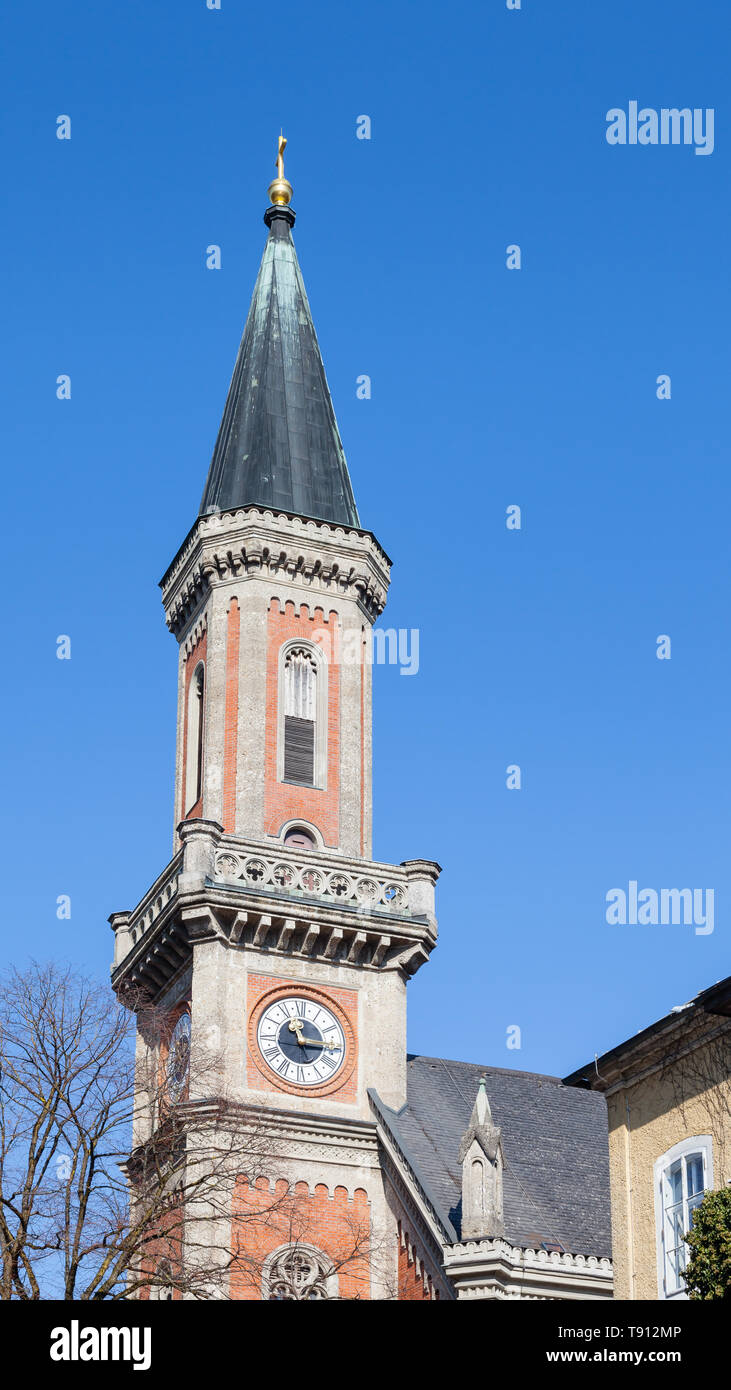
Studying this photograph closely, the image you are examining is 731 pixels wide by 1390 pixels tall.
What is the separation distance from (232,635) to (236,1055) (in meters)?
10.7

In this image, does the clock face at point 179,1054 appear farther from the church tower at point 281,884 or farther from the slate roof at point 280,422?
the slate roof at point 280,422

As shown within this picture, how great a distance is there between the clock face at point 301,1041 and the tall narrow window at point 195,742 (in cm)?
633

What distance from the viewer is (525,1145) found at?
147 ft

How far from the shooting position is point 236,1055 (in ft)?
139

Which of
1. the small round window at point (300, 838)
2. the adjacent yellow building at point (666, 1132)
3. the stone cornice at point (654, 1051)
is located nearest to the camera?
the adjacent yellow building at point (666, 1132)

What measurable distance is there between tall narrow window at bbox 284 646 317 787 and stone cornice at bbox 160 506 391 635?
1785 mm

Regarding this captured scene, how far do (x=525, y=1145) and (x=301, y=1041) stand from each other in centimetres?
560

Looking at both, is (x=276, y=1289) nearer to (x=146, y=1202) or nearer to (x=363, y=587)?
(x=146, y=1202)

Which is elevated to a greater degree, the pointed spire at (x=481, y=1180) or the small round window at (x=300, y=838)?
the small round window at (x=300, y=838)

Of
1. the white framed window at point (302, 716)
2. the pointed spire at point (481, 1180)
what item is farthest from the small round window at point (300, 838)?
the pointed spire at point (481, 1180)

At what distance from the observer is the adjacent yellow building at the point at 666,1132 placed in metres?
26.5

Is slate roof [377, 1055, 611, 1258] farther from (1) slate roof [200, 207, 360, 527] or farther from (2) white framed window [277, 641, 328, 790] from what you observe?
(1) slate roof [200, 207, 360, 527]

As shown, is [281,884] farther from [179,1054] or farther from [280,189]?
[280,189]
